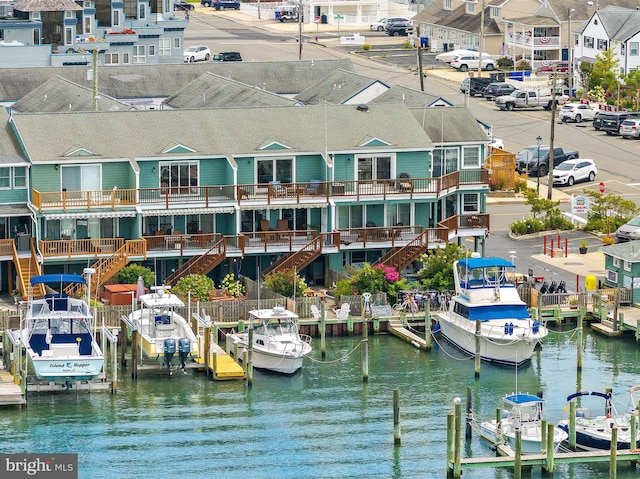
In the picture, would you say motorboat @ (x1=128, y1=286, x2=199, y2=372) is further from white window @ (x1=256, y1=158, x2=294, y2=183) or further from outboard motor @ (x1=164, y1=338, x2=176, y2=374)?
white window @ (x1=256, y1=158, x2=294, y2=183)

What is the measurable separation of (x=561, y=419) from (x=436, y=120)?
30644 millimetres

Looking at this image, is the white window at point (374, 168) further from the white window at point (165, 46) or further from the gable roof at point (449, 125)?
the white window at point (165, 46)

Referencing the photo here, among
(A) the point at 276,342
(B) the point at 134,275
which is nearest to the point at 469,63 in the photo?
(B) the point at 134,275

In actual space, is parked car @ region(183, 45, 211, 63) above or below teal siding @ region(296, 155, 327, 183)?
above

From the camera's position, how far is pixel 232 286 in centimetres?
9225

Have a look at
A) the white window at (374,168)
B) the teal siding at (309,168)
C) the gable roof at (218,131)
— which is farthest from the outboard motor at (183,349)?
the white window at (374,168)

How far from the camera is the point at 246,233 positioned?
A: 95.8 m

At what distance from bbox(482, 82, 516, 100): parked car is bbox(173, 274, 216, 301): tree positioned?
212ft

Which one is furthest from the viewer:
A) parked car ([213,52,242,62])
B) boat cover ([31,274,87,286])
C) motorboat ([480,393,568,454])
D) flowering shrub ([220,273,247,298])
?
parked car ([213,52,242,62])

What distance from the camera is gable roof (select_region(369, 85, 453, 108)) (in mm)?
110562

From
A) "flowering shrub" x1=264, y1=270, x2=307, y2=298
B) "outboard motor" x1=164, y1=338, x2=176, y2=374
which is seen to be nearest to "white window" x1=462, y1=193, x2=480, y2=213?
"flowering shrub" x1=264, y1=270, x2=307, y2=298

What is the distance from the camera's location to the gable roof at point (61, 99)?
112500 millimetres

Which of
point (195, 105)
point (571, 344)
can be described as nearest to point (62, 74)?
point (195, 105)

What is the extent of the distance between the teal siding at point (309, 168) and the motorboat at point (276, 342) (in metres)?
14.1
